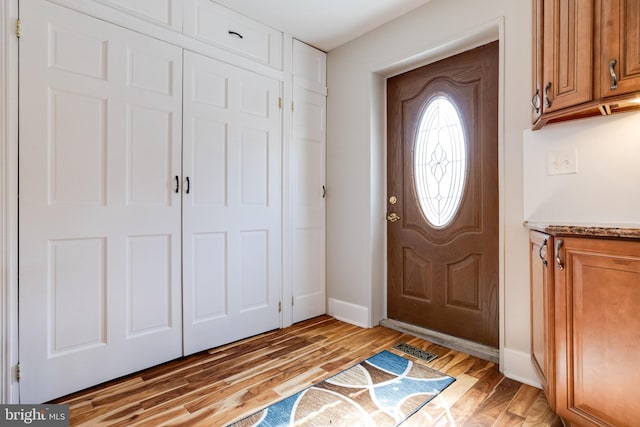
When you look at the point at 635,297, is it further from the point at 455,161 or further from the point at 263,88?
the point at 263,88

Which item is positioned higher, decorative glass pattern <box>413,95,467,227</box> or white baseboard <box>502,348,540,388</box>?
decorative glass pattern <box>413,95,467,227</box>

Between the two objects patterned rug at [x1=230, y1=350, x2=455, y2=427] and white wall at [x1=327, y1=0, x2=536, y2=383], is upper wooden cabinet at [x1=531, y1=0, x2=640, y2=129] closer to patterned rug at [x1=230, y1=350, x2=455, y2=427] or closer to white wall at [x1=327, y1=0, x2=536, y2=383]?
white wall at [x1=327, y1=0, x2=536, y2=383]

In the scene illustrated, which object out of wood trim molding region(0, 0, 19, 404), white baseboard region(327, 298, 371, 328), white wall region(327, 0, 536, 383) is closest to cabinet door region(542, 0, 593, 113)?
white wall region(327, 0, 536, 383)

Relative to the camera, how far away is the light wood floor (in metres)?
1.57

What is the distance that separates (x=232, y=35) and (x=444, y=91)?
5.26ft

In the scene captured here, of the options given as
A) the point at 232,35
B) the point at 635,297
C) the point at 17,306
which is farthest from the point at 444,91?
the point at 17,306

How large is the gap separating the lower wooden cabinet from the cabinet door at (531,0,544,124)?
0.77 metres

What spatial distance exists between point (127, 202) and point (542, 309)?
2276 millimetres

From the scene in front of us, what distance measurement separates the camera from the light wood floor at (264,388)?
1573 millimetres

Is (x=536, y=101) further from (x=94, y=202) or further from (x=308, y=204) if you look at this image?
(x=94, y=202)

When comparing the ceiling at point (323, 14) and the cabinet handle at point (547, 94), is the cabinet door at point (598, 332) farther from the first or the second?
the ceiling at point (323, 14)

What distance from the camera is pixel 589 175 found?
5.59ft

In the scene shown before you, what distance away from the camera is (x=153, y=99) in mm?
2039

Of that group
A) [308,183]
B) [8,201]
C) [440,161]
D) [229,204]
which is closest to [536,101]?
[440,161]
